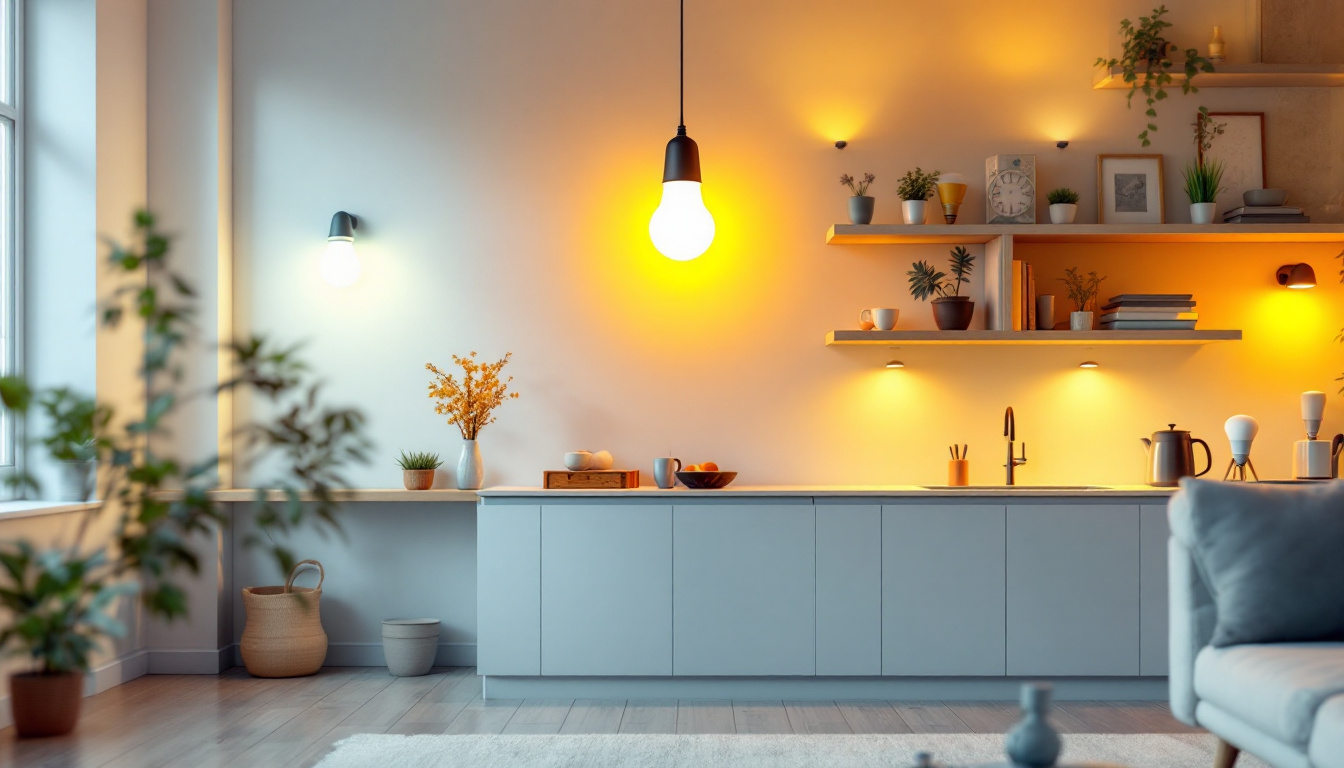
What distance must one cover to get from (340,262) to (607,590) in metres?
1.78

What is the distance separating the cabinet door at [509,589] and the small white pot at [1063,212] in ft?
7.82

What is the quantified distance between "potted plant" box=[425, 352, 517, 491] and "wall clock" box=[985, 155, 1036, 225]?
2145mm

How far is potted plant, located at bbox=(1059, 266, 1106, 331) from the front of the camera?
4328 millimetres

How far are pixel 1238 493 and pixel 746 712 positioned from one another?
→ 1.82 metres

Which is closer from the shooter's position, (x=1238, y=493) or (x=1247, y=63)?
(x=1238, y=493)

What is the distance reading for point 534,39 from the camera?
4645 millimetres

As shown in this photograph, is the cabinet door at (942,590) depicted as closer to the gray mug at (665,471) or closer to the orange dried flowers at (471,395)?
the gray mug at (665,471)

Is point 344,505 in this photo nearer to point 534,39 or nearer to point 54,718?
point 534,39

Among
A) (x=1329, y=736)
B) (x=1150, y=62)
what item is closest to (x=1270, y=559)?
(x=1329, y=736)

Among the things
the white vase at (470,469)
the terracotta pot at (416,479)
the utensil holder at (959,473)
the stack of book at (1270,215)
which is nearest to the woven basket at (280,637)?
the terracotta pot at (416,479)

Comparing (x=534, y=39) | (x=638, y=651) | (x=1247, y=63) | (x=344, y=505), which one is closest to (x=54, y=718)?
(x=638, y=651)

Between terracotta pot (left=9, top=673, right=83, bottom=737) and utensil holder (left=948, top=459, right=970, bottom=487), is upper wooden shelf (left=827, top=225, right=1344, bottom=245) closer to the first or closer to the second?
utensil holder (left=948, top=459, right=970, bottom=487)

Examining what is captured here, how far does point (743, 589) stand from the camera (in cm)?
406

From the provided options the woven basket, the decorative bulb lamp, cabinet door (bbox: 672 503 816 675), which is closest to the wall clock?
the decorative bulb lamp
